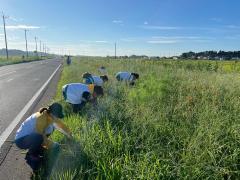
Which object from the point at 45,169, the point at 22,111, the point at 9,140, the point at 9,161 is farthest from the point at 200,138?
the point at 22,111

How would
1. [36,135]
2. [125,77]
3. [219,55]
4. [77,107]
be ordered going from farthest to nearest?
[219,55] < [125,77] < [77,107] < [36,135]

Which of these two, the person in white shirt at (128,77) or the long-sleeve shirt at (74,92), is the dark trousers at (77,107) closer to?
the long-sleeve shirt at (74,92)

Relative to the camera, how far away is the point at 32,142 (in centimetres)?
401

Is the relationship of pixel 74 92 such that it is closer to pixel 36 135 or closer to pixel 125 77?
pixel 36 135

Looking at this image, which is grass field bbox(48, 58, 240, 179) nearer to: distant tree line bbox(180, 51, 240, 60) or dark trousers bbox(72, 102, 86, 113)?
dark trousers bbox(72, 102, 86, 113)

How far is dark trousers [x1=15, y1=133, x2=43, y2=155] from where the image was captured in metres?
4.00

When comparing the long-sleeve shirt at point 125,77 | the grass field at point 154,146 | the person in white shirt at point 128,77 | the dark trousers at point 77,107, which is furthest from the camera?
the long-sleeve shirt at point 125,77

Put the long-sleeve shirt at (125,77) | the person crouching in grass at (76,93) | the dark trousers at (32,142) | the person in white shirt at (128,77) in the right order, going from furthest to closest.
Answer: the long-sleeve shirt at (125,77) → the person in white shirt at (128,77) → the person crouching in grass at (76,93) → the dark trousers at (32,142)

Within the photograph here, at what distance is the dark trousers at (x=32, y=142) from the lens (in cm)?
400

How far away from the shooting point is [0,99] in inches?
412

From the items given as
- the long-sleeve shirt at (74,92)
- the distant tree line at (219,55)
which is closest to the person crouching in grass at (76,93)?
the long-sleeve shirt at (74,92)

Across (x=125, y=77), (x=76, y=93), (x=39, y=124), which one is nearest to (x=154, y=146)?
(x=39, y=124)

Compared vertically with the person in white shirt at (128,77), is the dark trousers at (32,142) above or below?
below

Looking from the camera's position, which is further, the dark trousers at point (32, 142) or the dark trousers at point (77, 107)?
the dark trousers at point (77, 107)
